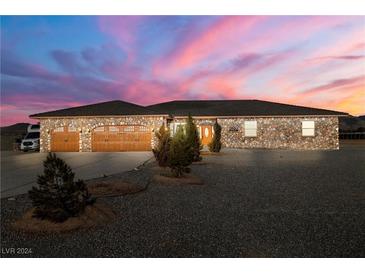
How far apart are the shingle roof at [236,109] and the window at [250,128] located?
2.77 feet

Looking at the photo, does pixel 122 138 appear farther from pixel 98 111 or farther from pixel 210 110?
pixel 210 110

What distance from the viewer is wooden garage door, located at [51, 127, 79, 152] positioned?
93.0 feet

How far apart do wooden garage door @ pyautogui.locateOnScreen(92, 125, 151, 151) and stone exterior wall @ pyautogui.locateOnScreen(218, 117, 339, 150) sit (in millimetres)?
7767

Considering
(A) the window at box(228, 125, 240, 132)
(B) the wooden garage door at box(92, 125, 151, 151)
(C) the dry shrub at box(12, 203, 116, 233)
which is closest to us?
(C) the dry shrub at box(12, 203, 116, 233)

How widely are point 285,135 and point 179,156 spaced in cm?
2014

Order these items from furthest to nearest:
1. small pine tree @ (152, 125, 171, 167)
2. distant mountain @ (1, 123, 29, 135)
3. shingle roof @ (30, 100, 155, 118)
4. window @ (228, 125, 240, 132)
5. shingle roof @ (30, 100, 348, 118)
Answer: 1. distant mountain @ (1, 123, 29, 135)
2. window @ (228, 125, 240, 132)
3. shingle roof @ (30, 100, 348, 118)
4. shingle roof @ (30, 100, 155, 118)
5. small pine tree @ (152, 125, 171, 167)

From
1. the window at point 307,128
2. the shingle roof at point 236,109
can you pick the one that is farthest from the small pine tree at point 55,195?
the window at point 307,128

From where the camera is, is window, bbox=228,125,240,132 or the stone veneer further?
window, bbox=228,125,240,132

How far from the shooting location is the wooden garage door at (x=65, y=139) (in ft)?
93.0

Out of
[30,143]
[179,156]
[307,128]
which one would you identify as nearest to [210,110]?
[307,128]

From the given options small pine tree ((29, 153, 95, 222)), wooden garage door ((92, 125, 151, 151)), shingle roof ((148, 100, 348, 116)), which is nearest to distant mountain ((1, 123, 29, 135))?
shingle roof ((148, 100, 348, 116))

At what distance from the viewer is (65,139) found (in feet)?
93.4

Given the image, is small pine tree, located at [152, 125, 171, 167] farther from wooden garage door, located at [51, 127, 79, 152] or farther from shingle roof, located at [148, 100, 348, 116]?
wooden garage door, located at [51, 127, 79, 152]

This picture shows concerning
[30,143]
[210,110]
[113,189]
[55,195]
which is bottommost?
[113,189]
